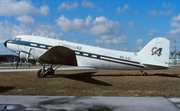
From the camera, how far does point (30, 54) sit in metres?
16.8

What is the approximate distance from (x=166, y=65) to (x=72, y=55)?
Answer: 841cm

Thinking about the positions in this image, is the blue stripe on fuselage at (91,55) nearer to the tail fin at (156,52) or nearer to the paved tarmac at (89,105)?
the tail fin at (156,52)

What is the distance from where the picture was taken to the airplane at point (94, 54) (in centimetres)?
1717

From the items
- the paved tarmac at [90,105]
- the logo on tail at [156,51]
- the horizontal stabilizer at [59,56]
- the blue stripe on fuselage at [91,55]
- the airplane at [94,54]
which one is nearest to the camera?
the paved tarmac at [90,105]

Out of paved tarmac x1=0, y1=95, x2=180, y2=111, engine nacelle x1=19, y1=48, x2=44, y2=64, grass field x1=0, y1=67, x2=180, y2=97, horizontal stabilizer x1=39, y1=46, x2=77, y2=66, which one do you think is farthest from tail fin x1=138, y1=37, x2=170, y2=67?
paved tarmac x1=0, y1=95, x2=180, y2=111

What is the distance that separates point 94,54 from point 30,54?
5.46 metres

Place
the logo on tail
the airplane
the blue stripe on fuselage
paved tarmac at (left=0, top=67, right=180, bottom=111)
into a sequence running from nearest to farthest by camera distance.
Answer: paved tarmac at (left=0, top=67, right=180, bottom=111) → the airplane → the blue stripe on fuselage → the logo on tail

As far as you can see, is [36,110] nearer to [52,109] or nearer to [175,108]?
[52,109]

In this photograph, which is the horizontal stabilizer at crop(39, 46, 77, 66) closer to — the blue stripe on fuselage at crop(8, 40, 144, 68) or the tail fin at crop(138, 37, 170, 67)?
the blue stripe on fuselage at crop(8, 40, 144, 68)

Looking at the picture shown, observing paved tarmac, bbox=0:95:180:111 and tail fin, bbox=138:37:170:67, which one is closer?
paved tarmac, bbox=0:95:180:111

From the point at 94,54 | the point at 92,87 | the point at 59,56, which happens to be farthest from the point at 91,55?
the point at 92,87

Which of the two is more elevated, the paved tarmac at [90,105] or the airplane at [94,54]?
the airplane at [94,54]

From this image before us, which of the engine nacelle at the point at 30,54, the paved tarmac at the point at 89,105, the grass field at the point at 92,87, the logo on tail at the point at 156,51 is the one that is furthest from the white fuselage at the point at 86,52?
the paved tarmac at the point at 89,105

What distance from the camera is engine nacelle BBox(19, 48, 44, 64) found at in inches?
656
